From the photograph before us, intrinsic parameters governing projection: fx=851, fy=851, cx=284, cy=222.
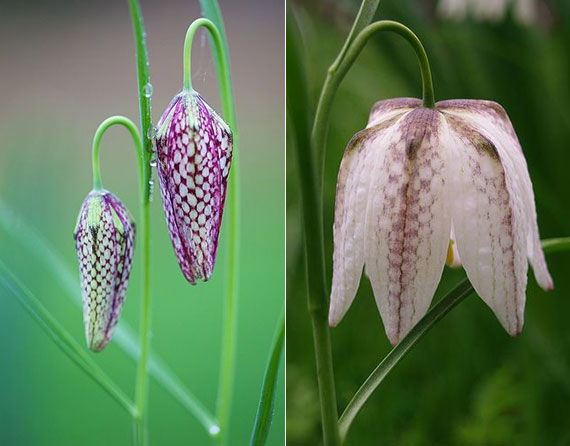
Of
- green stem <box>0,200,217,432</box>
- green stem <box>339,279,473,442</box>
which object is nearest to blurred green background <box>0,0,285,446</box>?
green stem <box>0,200,217,432</box>

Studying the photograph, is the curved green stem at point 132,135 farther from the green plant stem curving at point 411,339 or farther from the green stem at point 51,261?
the green plant stem curving at point 411,339

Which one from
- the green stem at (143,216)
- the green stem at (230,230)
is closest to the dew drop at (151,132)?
the green stem at (143,216)

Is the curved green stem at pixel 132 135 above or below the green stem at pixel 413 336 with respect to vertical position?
above

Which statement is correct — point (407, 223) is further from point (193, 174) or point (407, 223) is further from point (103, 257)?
point (103, 257)

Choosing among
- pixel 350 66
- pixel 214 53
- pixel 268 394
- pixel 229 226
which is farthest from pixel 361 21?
pixel 268 394

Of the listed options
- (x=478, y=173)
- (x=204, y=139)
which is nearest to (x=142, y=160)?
(x=204, y=139)

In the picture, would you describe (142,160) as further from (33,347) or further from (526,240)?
(526,240)

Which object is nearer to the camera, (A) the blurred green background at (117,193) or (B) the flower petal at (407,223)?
(B) the flower petal at (407,223)

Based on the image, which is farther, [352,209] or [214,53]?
[214,53]
